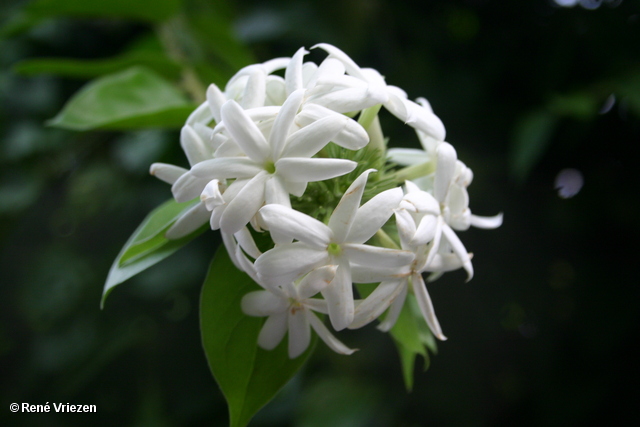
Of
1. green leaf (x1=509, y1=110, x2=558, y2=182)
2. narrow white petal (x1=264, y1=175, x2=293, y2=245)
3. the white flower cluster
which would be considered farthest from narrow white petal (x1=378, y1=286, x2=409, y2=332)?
green leaf (x1=509, y1=110, x2=558, y2=182)

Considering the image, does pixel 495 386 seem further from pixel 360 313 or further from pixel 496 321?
pixel 360 313

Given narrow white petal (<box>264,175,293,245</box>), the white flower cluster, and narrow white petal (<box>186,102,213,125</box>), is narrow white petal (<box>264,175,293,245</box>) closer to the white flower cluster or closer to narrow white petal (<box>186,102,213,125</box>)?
the white flower cluster

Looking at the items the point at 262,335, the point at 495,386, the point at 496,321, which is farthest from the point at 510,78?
the point at 262,335

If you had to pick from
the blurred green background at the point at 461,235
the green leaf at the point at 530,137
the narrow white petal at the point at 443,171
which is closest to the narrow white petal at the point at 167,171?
the narrow white petal at the point at 443,171

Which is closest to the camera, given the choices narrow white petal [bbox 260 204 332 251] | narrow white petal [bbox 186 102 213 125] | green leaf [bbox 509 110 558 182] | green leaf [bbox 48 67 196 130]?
narrow white petal [bbox 260 204 332 251]

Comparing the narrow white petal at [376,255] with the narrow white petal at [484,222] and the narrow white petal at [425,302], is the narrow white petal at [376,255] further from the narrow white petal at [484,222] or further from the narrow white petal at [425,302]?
the narrow white petal at [484,222]

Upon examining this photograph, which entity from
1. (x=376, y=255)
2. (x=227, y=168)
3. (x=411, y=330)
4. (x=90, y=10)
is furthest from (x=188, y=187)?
(x=90, y=10)
